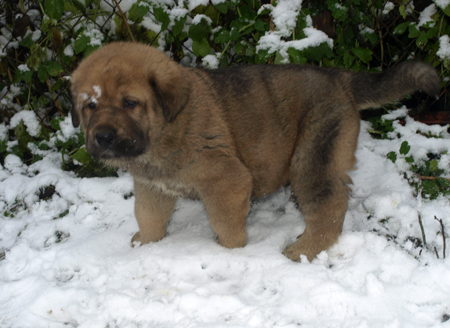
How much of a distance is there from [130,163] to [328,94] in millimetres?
1412

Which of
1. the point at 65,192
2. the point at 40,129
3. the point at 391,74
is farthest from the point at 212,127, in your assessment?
the point at 40,129

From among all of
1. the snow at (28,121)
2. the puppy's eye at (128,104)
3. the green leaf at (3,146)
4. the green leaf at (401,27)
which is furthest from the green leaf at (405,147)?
the green leaf at (3,146)

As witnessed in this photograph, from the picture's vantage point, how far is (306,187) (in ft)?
8.66

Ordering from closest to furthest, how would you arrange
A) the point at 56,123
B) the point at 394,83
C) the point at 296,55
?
1. the point at 394,83
2. the point at 296,55
3. the point at 56,123

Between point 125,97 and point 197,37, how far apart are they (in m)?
1.62

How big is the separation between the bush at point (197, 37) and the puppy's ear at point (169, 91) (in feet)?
4.01

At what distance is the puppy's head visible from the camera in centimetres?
204

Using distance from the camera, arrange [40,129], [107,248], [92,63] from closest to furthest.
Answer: [92,63] < [107,248] < [40,129]

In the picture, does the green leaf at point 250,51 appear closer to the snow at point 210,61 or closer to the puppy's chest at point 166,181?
the snow at point 210,61

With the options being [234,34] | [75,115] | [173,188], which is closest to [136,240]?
[173,188]

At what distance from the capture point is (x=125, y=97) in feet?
6.86

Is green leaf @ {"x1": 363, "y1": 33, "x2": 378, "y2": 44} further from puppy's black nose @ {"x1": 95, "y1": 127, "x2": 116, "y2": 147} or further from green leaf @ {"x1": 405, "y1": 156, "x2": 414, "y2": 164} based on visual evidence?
puppy's black nose @ {"x1": 95, "y1": 127, "x2": 116, "y2": 147}

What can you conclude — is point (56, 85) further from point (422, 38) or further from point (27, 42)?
point (422, 38)

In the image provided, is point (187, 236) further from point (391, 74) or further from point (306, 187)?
point (391, 74)
